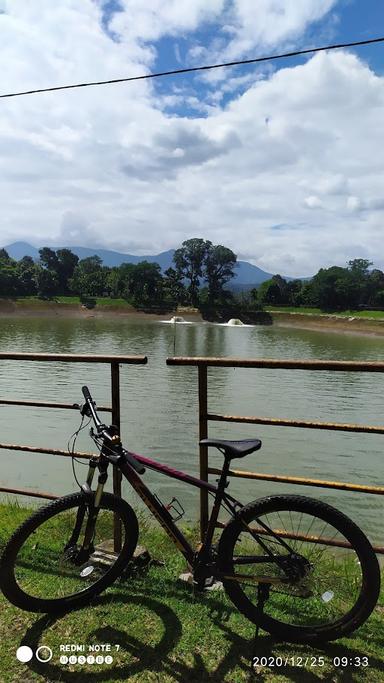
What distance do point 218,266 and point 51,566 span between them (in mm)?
105360

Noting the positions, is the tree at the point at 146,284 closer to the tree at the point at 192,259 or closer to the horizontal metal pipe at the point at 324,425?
the tree at the point at 192,259

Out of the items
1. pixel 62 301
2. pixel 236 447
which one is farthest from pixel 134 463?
pixel 62 301

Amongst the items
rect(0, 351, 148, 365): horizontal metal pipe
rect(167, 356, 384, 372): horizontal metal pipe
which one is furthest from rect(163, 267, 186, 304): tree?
rect(167, 356, 384, 372): horizontal metal pipe

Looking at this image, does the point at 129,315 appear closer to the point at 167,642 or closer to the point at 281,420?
the point at 281,420

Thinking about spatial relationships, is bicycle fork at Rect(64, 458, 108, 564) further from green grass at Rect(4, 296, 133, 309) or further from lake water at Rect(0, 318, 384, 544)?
green grass at Rect(4, 296, 133, 309)

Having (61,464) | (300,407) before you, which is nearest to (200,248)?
(300,407)

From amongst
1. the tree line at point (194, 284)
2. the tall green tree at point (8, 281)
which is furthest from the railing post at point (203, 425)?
the tall green tree at point (8, 281)

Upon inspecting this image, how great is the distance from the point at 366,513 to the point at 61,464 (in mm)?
5064

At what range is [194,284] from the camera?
4072 inches

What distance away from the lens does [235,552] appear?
2756 mm

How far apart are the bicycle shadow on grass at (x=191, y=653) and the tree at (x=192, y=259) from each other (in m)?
101

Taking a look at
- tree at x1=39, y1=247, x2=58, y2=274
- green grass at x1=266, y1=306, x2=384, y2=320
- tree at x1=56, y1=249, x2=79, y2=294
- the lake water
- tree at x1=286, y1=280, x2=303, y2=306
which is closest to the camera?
the lake water

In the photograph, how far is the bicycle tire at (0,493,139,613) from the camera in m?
2.55

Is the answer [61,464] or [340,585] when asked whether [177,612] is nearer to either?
[340,585]
